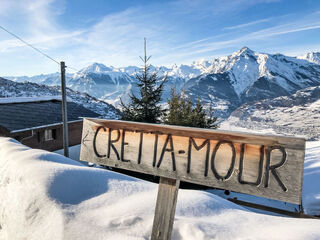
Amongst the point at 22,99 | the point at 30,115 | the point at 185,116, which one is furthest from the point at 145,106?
the point at 22,99

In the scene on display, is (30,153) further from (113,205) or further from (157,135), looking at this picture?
(157,135)

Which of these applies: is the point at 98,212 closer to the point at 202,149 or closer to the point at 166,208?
the point at 166,208

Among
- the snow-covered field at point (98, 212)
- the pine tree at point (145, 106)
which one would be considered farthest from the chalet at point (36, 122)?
the snow-covered field at point (98, 212)

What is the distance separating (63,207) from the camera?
2898 mm

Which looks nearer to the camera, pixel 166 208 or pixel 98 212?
pixel 166 208

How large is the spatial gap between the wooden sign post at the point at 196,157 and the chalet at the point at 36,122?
14.7 metres

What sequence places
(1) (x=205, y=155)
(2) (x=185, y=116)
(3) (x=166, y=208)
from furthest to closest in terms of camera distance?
(2) (x=185, y=116) < (3) (x=166, y=208) < (1) (x=205, y=155)

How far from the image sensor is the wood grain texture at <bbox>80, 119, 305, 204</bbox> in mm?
1600

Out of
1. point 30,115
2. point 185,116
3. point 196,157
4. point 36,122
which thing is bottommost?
point 36,122

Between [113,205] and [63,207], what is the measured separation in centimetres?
65

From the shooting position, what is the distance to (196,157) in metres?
1.91

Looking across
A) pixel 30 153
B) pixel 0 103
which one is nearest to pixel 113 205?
pixel 30 153

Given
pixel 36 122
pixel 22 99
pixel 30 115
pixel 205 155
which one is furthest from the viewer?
pixel 22 99

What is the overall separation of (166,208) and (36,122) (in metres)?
Result: 17.1
